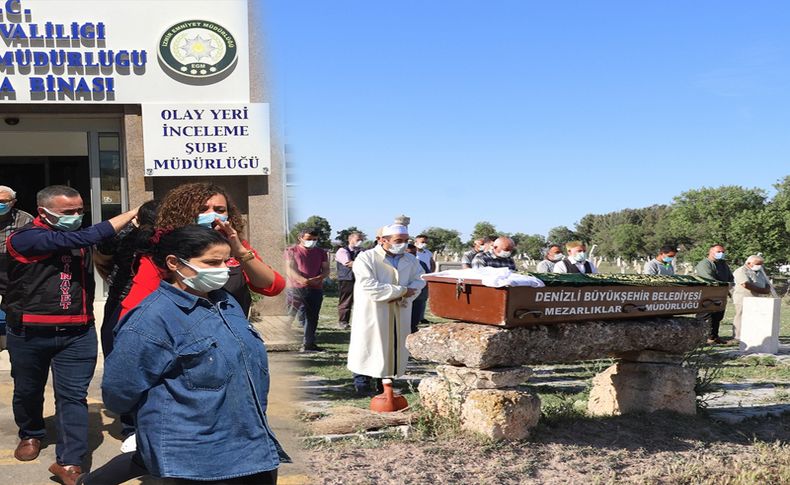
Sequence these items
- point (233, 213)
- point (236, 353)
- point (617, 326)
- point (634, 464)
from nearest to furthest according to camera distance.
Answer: point (236, 353) < point (233, 213) < point (634, 464) < point (617, 326)

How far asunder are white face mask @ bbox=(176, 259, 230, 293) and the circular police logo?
9214 mm

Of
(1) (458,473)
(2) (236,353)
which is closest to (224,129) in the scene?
(1) (458,473)

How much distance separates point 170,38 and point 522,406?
341 inches

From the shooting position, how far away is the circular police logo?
1176 cm

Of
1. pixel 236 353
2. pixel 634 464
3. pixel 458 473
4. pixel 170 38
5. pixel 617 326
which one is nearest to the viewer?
pixel 236 353

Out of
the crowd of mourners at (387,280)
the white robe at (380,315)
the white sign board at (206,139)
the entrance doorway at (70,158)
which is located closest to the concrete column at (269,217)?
the white sign board at (206,139)

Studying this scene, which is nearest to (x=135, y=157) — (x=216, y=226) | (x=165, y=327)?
(x=216, y=226)

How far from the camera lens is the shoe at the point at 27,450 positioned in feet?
16.9

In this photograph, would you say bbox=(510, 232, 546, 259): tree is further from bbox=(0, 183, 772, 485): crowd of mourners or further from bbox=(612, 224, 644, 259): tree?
bbox=(0, 183, 772, 485): crowd of mourners

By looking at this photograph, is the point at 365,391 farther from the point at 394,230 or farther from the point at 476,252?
the point at 476,252

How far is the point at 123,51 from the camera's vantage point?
38.3 feet

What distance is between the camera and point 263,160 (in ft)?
39.8

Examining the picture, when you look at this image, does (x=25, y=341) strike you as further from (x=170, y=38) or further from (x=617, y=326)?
(x=170, y=38)

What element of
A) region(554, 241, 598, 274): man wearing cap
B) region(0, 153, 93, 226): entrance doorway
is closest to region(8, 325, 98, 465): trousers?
region(554, 241, 598, 274): man wearing cap
